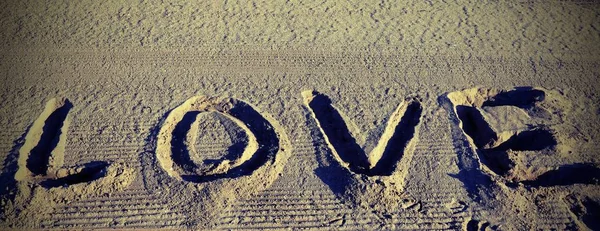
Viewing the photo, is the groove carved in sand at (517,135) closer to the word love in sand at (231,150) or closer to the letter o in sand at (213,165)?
the word love in sand at (231,150)

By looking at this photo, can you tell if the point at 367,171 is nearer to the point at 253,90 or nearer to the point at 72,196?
the point at 253,90

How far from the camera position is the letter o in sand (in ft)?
10.5

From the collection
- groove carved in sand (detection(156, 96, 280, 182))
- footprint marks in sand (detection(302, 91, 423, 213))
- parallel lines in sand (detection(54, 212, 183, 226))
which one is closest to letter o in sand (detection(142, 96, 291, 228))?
groove carved in sand (detection(156, 96, 280, 182))

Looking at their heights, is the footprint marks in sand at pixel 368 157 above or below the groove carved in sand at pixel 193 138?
below

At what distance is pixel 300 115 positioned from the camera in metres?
3.94

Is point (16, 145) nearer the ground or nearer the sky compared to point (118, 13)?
nearer the ground

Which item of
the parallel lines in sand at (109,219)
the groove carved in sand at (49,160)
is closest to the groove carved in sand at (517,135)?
the parallel lines in sand at (109,219)

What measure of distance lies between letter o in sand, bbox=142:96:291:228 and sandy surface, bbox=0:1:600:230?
2 cm

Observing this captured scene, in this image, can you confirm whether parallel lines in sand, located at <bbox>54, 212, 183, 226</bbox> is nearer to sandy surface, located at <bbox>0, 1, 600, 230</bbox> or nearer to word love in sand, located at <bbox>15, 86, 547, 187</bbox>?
sandy surface, located at <bbox>0, 1, 600, 230</bbox>

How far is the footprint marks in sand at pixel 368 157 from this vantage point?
3258 millimetres

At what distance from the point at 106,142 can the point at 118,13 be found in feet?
7.09

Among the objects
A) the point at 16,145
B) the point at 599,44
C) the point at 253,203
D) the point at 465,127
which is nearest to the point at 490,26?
the point at 599,44

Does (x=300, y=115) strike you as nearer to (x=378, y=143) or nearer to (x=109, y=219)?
(x=378, y=143)

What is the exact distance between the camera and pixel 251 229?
303 cm
